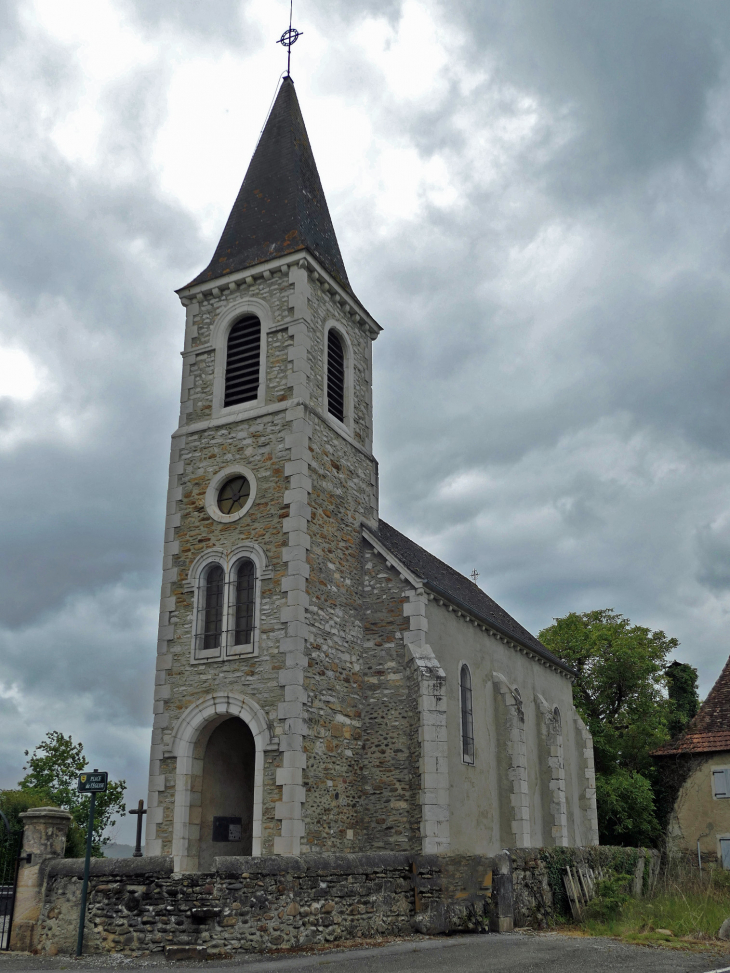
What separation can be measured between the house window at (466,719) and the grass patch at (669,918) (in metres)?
4.70

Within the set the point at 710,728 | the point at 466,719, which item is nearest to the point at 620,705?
the point at 710,728

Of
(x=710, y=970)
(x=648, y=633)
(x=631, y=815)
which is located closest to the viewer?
(x=710, y=970)

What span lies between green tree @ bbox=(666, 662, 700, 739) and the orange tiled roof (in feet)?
5.93

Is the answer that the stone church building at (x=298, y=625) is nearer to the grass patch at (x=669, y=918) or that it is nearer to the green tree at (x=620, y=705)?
the grass patch at (x=669, y=918)

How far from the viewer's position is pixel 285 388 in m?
19.8

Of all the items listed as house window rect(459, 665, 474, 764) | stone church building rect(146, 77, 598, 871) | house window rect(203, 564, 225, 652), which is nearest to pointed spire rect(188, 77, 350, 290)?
stone church building rect(146, 77, 598, 871)

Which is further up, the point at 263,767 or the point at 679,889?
the point at 263,767

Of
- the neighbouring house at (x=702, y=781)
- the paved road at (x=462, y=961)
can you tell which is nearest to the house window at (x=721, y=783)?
the neighbouring house at (x=702, y=781)

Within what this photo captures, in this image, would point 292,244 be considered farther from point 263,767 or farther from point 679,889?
point 679,889

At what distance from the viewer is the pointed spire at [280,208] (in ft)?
71.5

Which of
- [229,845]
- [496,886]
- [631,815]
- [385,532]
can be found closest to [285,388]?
[385,532]

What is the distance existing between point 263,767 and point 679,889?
28.7 feet

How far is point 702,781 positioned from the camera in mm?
28984

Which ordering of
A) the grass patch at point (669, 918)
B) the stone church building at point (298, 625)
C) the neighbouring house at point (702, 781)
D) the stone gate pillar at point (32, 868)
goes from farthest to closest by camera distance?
the neighbouring house at point (702, 781), the stone church building at point (298, 625), the grass patch at point (669, 918), the stone gate pillar at point (32, 868)
